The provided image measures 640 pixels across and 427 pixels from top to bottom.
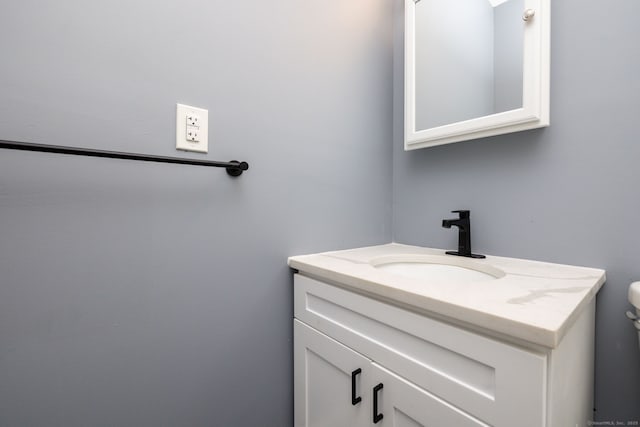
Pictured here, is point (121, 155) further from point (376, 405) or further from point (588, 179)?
point (588, 179)

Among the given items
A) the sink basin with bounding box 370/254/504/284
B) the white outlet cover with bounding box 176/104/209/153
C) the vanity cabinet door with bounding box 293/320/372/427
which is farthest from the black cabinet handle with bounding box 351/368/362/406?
the white outlet cover with bounding box 176/104/209/153

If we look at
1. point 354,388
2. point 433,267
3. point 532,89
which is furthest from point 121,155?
point 532,89

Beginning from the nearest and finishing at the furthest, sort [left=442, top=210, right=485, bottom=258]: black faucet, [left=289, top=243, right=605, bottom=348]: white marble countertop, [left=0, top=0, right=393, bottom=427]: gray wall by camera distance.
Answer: [left=289, top=243, right=605, bottom=348]: white marble countertop < [left=0, top=0, right=393, bottom=427]: gray wall < [left=442, top=210, right=485, bottom=258]: black faucet

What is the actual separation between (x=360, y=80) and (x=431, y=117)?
315mm

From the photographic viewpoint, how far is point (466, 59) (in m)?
1.02

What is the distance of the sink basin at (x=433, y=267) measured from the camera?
0.89 m

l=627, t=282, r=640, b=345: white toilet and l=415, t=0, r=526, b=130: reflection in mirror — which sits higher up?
l=415, t=0, r=526, b=130: reflection in mirror

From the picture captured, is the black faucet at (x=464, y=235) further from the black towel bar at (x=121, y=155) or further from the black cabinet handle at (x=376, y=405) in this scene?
the black towel bar at (x=121, y=155)

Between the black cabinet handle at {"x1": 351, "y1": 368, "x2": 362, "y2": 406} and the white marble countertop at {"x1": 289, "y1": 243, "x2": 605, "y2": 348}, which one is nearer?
the white marble countertop at {"x1": 289, "y1": 243, "x2": 605, "y2": 348}

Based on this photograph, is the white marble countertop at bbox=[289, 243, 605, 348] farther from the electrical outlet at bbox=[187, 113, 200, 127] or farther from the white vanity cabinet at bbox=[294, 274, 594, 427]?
the electrical outlet at bbox=[187, 113, 200, 127]

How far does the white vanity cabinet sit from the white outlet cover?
1.58ft

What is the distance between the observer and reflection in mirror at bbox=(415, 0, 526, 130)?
0.88 metres

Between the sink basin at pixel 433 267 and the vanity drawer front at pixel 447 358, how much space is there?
229 mm

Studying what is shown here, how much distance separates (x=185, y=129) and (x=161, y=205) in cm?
21
